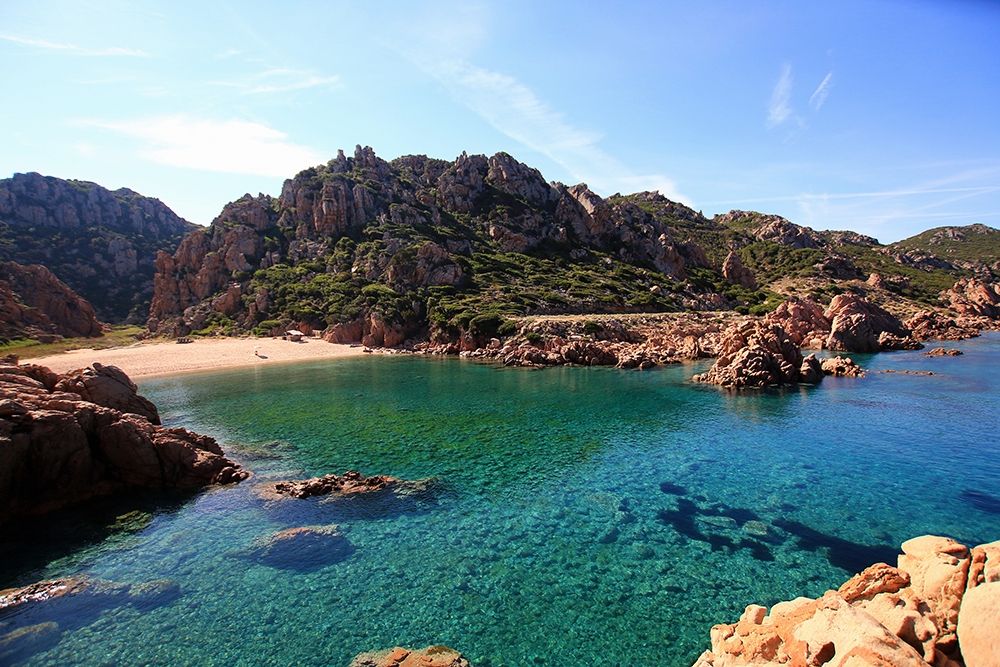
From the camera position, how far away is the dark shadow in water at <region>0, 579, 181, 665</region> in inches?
524

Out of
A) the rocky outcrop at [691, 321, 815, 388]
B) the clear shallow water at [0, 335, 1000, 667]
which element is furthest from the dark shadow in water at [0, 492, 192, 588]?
the rocky outcrop at [691, 321, 815, 388]

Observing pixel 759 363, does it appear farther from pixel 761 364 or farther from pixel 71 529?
pixel 71 529

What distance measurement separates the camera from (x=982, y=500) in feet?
70.0

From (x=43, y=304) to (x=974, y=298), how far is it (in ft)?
655

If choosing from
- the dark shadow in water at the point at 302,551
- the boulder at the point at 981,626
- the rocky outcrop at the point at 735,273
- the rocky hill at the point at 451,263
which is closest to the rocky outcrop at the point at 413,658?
the dark shadow in water at the point at 302,551

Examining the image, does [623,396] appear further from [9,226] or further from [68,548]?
[9,226]

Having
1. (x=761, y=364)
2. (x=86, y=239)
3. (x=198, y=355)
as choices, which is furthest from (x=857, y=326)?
(x=86, y=239)

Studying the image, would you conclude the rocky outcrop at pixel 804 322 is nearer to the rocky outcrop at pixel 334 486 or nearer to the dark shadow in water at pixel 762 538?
the dark shadow in water at pixel 762 538

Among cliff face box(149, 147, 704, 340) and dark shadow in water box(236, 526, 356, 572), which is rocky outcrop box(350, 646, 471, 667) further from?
cliff face box(149, 147, 704, 340)

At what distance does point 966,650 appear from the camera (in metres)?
7.62

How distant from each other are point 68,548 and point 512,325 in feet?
209

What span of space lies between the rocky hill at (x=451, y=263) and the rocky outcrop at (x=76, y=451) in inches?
2194

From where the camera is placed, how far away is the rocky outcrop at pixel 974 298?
365ft

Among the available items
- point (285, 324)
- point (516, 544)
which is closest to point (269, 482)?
point (516, 544)
